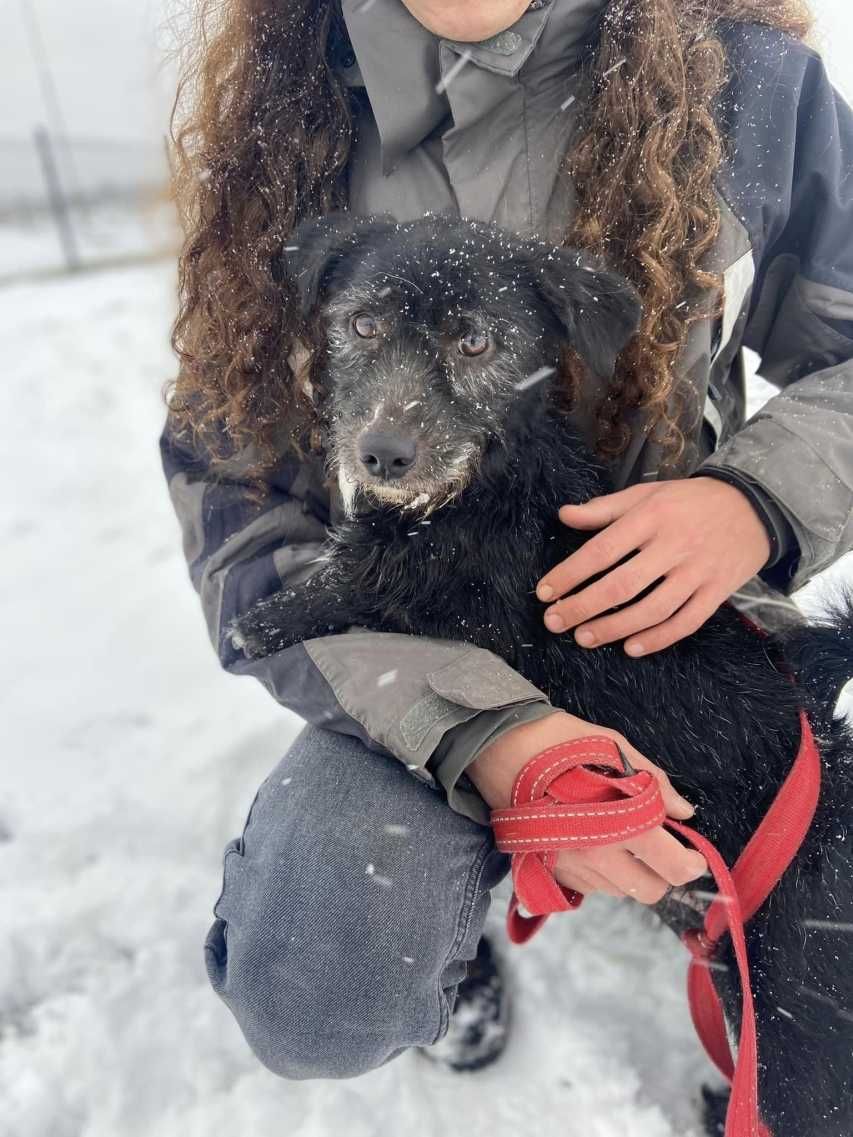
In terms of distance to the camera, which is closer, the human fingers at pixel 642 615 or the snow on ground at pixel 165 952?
the human fingers at pixel 642 615

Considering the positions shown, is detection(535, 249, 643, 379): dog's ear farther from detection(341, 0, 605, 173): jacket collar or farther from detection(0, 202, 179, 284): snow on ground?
detection(0, 202, 179, 284): snow on ground

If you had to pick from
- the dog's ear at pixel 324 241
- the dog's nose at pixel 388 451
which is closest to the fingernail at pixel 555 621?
the dog's nose at pixel 388 451

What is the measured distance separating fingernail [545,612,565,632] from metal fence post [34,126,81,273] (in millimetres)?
11626

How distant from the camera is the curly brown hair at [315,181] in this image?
5.73 ft

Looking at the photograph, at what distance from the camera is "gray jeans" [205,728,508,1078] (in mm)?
1709

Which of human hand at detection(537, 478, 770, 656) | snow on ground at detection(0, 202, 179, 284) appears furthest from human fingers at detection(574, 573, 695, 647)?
snow on ground at detection(0, 202, 179, 284)

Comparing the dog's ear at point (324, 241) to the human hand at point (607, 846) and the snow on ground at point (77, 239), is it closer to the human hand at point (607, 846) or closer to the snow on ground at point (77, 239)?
the human hand at point (607, 846)

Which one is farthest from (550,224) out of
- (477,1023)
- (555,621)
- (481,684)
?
(477,1023)

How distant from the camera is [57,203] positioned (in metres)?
12.1

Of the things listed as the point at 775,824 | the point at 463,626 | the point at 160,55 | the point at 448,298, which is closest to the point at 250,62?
the point at 160,55

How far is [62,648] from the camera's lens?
3.44 m

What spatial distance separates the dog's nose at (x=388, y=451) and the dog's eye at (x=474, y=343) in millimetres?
269

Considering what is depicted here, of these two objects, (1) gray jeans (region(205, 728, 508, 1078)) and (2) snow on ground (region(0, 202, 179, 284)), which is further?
(2) snow on ground (region(0, 202, 179, 284))

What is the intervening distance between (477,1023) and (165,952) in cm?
86
